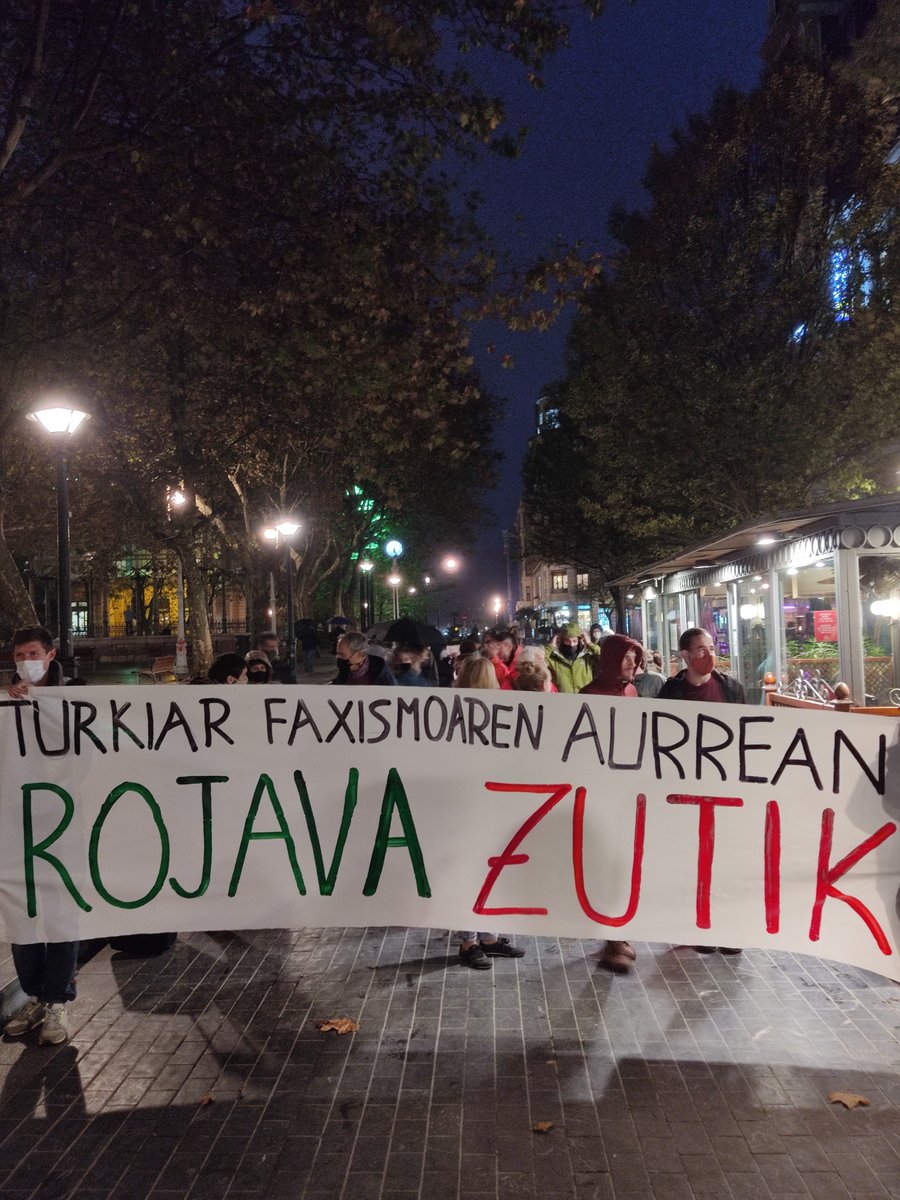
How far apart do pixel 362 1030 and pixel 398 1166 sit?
1.23 m

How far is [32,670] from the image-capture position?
4.84 m

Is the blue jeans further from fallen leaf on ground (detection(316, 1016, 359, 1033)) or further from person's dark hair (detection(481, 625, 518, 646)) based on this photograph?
person's dark hair (detection(481, 625, 518, 646))

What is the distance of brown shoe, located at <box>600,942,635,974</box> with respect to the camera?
5.47 meters

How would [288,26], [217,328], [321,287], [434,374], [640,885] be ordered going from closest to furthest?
1. [640,885]
2. [288,26]
3. [321,287]
4. [217,328]
5. [434,374]

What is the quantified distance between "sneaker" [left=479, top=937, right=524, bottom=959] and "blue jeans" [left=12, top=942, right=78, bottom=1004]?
2.35 meters

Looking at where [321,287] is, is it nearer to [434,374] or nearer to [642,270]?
[434,374]

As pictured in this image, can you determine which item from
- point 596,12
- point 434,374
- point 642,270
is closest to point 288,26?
point 596,12

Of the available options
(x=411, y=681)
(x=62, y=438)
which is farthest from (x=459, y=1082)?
(x=62, y=438)

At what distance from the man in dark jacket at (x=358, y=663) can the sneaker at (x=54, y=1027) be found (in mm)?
3103

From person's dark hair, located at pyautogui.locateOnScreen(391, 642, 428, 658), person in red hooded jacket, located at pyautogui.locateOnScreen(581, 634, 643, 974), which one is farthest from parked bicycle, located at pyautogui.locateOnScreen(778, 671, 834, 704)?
person in red hooded jacket, located at pyautogui.locateOnScreen(581, 634, 643, 974)

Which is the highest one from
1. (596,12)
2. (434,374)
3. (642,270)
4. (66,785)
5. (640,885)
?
(642,270)

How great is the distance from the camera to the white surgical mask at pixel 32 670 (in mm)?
4820

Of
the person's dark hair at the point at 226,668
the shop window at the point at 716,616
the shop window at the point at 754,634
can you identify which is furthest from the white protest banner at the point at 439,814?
the shop window at the point at 716,616

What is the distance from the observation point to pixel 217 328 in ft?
43.0
